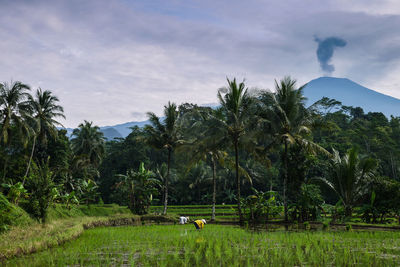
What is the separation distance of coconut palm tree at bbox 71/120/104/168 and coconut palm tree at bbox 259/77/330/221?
91.3 feet

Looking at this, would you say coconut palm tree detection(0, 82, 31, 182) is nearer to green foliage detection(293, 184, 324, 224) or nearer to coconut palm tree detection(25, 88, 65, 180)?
coconut palm tree detection(25, 88, 65, 180)

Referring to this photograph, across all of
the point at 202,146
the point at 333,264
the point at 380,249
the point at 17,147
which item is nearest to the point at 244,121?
the point at 202,146

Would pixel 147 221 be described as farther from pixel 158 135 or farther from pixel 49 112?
pixel 49 112

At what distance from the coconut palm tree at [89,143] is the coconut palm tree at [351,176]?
30.4 metres

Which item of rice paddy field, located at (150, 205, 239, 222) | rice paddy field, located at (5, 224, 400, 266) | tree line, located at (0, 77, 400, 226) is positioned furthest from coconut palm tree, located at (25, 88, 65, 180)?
rice paddy field, located at (5, 224, 400, 266)

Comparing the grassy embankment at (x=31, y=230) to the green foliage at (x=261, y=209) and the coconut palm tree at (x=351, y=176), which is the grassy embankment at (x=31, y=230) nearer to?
the green foliage at (x=261, y=209)

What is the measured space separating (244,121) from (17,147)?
2332 centimetres

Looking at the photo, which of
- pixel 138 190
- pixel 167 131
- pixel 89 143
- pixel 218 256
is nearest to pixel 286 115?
pixel 167 131

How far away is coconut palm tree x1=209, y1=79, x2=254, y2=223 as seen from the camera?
59.9 feet

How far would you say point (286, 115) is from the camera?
18312mm

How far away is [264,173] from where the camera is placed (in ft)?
134

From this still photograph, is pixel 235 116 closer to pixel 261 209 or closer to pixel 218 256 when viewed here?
pixel 261 209

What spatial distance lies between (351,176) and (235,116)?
6.85m

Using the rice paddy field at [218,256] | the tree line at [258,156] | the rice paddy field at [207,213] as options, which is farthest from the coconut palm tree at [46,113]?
the rice paddy field at [218,256]
